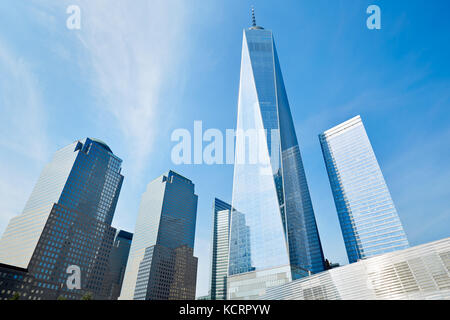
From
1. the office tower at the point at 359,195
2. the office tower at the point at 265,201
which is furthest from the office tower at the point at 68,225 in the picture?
the office tower at the point at 359,195

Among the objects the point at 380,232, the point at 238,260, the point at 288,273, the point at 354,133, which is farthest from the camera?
the point at 354,133

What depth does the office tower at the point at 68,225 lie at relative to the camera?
112750 millimetres

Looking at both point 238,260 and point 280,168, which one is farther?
point 238,260

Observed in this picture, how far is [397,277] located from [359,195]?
10551cm

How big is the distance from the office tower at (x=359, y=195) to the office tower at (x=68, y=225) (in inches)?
5222

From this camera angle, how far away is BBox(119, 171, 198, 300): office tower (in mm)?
150750

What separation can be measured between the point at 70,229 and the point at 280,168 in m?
111

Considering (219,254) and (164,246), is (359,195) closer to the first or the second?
(219,254)

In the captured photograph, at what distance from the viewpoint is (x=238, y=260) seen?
332 ft

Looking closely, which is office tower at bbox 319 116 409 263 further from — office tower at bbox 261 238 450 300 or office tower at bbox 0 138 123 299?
office tower at bbox 0 138 123 299

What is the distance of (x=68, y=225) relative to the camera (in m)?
126

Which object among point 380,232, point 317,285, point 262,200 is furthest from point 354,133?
point 317,285

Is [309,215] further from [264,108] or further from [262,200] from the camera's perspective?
[264,108]
